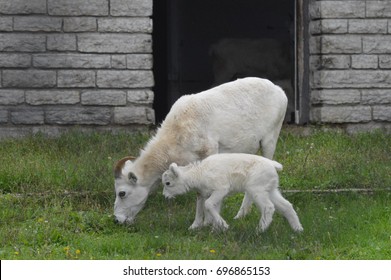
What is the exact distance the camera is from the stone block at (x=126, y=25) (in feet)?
53.6

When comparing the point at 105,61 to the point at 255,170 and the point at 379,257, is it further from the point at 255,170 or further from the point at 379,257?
the point at 379,257

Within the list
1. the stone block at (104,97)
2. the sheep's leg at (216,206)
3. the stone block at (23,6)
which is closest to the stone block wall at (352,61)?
the stone block at (104,97)

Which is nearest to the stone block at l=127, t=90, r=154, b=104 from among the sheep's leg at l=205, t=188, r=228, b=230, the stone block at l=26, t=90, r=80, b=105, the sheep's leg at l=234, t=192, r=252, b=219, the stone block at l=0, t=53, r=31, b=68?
the stone block at l=26, t=90, r=80, b=105

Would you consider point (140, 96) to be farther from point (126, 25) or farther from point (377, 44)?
point (377, 44)

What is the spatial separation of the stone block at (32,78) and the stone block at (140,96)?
3.82ft

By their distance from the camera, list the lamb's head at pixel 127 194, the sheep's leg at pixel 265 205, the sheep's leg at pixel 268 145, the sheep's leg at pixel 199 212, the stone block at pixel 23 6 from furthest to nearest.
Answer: the stone block at pixel 23 6 < the sheep's leg at pixel 268 145 < the lamb's head at pixel 127 194 < the sheep's leg at pixel 199 212 < the sheep's leg at pixel 265 205

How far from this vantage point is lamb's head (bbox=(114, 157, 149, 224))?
11.3m

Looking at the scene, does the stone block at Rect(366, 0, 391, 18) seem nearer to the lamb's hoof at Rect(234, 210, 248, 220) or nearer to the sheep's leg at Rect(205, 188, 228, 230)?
the lamb's hoof at Rect(234, 210, 248, 220)

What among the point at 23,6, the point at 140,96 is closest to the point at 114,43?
the point at 140,96

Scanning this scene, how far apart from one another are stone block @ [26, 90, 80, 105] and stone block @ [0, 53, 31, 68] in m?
0.42

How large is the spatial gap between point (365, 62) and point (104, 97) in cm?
405

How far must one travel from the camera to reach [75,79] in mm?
16312

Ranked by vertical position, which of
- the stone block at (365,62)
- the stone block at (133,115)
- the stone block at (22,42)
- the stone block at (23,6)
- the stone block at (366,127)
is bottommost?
the stone block at (366,127)

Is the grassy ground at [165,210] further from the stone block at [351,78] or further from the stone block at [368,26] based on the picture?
the stone block at [368,26]
